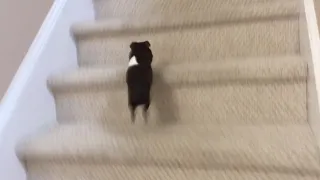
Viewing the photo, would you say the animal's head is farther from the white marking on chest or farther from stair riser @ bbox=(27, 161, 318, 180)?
stair riser @ bbox=(27, 161, 318, 180)

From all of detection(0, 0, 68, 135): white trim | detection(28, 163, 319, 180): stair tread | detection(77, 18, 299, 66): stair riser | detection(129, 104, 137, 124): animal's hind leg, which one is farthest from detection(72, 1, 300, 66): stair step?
detection(28, 163, 319, 180): stair tread

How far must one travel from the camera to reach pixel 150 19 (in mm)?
1468

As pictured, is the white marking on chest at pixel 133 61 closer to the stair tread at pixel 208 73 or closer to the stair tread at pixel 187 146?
the stair tread at pixel 208 73

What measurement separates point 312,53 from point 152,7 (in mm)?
677

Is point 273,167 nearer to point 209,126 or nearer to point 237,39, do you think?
point 209,126

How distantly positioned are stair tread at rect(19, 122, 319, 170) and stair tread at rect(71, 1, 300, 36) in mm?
354

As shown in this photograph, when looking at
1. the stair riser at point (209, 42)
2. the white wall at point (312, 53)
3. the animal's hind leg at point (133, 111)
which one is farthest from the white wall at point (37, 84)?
the white wall at point (312, 53)

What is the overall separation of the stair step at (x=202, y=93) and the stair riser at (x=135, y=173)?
0.18 meters

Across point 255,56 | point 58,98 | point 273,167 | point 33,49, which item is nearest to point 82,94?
point 58,98

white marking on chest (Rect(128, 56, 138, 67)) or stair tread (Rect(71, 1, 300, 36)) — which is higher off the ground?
stair tread (Rect(71, 1, 300, 36))

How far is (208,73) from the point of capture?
126 cm

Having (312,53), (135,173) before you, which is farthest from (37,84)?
(312,53)

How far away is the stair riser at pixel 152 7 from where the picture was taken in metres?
1.52

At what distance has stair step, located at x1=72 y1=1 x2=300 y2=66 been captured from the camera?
132 centimetres
